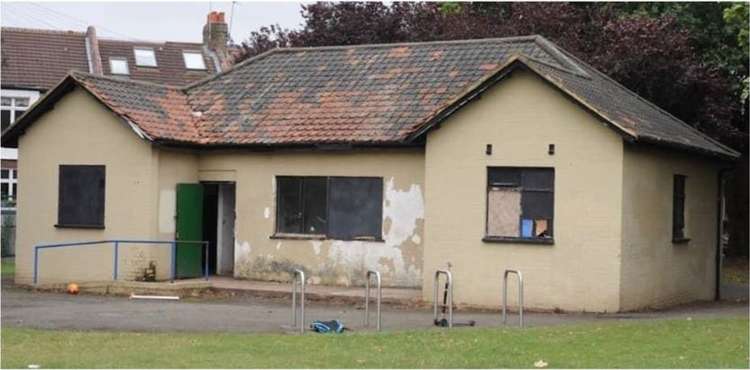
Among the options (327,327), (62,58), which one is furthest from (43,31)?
(327,327)

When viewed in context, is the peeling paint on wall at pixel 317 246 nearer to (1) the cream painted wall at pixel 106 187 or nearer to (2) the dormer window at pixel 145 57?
(1) the cream painted wall at pixel 106 187

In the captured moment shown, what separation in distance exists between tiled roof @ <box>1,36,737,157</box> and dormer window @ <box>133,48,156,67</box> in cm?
2445

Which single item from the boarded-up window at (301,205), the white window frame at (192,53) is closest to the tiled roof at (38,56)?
the white window frame at (192,53)

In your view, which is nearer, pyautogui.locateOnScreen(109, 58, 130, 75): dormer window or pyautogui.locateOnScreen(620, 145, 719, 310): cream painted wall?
pyautogui.locateOnScreen(620, 145, 719, 310): cream painted wall

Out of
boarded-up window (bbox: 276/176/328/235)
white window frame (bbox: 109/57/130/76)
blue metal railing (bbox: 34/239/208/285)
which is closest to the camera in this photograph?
blue metal railing (bbox: 34/239/208/285)

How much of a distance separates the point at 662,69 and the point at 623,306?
14.2 metres

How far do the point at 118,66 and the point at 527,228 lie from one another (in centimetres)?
3312

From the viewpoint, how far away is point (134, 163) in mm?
25469

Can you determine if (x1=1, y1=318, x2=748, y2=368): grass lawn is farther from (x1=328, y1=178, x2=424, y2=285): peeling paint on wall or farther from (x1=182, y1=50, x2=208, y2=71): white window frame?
(x1=182, y1=50, x2=208, y2=71): white window frame

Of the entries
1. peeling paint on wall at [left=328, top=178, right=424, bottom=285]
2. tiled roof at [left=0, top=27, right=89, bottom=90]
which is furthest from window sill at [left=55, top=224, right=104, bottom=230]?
tiled roof at [left=0, top=27, right=89, bottom=90]

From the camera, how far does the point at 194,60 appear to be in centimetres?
5347

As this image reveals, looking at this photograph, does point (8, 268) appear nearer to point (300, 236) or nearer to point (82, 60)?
point (300, 236)

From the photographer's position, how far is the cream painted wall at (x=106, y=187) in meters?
25.4

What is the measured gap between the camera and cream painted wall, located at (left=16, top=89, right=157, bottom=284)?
2539cm
